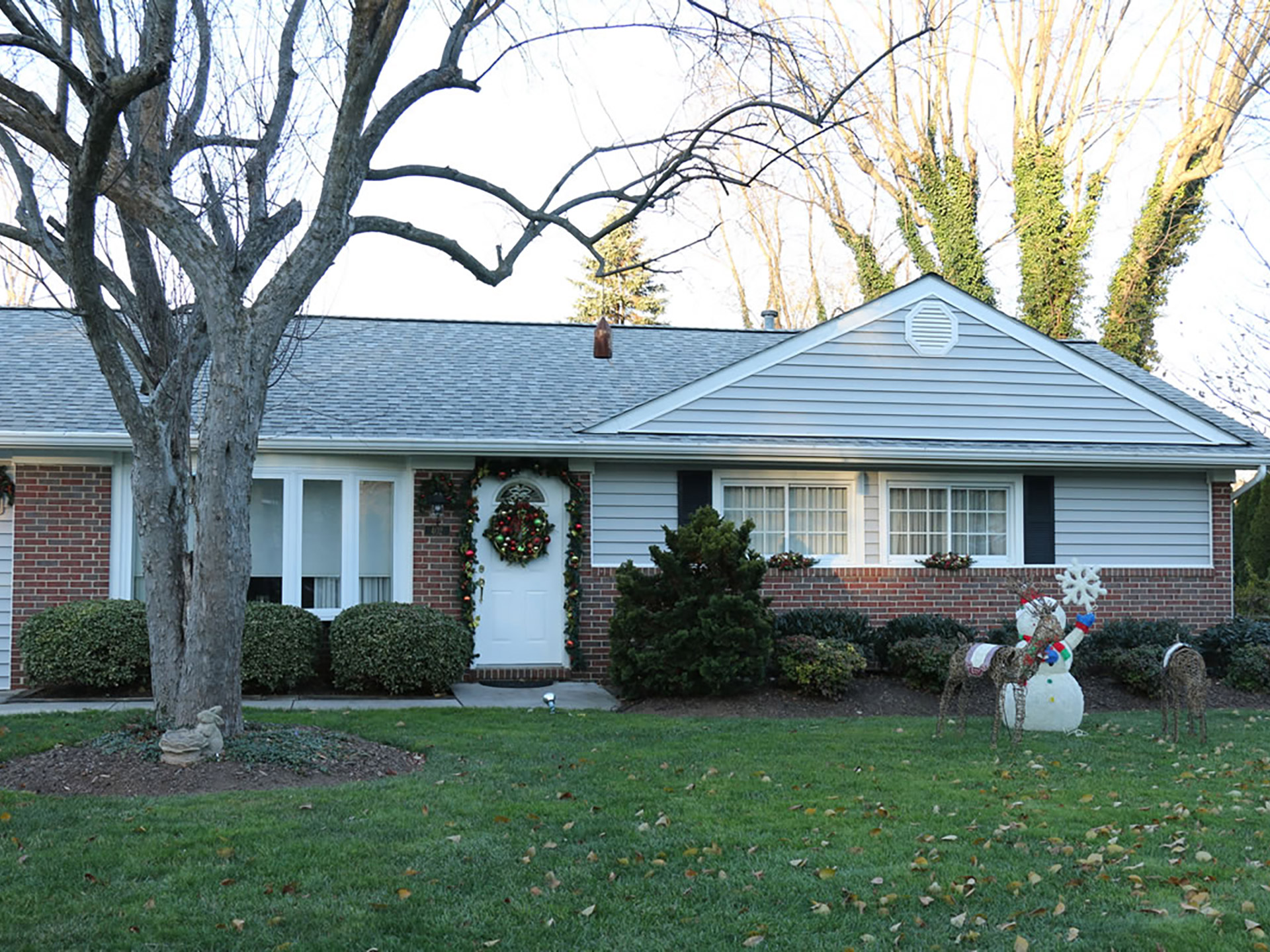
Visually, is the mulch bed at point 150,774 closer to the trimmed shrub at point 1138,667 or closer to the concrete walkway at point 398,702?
the concrete walkway at point 398,702

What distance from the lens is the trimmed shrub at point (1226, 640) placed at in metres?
13.3

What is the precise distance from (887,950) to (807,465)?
9459 mm

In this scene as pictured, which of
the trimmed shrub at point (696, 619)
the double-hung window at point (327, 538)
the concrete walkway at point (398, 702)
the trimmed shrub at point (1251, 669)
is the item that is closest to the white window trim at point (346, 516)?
the double-hung window at point (327, 538)

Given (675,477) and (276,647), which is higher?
(675,477)

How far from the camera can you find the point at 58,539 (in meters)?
12.2

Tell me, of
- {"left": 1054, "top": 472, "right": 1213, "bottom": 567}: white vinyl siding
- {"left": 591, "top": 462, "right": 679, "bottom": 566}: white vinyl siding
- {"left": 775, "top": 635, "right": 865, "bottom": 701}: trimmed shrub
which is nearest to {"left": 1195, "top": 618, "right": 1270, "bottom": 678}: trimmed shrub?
{"left": 1054, "top": 472, "right": 1213, "bottom": 567}: white vinyl siding

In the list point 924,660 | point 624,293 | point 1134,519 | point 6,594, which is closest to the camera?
point 924,660

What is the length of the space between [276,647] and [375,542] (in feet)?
6.23

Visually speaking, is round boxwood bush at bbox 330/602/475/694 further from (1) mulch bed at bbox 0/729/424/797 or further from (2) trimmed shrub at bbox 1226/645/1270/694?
(2) trimmed shrub at bbox 1226/645/1270/694

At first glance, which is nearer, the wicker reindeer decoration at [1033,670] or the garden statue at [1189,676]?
the wicker reindeer decoration at [1033,670]

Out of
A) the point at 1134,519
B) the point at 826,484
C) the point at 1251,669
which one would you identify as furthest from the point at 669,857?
the point at 1134,519

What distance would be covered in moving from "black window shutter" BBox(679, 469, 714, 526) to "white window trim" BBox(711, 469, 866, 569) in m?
0.14

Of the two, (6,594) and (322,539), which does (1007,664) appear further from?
(6,594)

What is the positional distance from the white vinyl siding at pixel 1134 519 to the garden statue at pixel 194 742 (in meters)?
9.96
